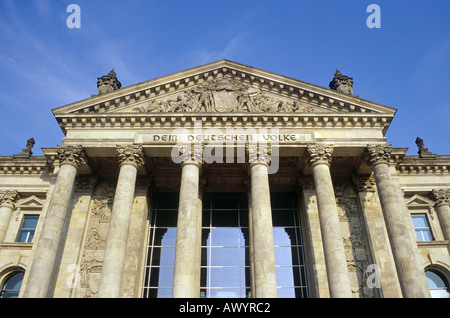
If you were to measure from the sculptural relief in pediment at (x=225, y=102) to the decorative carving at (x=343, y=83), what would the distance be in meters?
2.70

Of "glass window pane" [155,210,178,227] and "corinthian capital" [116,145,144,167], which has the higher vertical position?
"corinthian capital" [116,145,144,167]

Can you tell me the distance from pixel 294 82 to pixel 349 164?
19.5 ft

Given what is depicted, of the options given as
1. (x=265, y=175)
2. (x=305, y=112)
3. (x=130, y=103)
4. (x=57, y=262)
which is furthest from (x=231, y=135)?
(x=57, y=262)

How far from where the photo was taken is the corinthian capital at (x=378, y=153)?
21000 millimetres

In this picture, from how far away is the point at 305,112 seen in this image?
72.9 feet

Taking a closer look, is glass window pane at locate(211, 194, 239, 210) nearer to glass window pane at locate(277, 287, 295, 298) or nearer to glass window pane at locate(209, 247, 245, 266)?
glass window pane at locate(209, 247, 245, 266)

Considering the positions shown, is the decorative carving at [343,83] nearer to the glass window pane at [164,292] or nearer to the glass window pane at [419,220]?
the glass window pane at [419,220]

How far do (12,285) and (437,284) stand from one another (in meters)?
24.9

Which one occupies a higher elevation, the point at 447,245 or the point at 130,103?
the point at 130,103

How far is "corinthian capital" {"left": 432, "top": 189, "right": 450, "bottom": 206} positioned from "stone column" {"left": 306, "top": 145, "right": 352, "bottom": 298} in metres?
8.72

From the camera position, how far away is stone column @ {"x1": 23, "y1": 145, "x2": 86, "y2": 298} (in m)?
17.6

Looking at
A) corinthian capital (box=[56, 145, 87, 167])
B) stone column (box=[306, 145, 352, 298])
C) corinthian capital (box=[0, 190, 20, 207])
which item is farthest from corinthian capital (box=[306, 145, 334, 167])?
corinthian capital (box=[0, 190, 20, 207])

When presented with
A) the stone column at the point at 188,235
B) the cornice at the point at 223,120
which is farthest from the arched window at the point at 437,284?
the stone column at the point at 188,235
